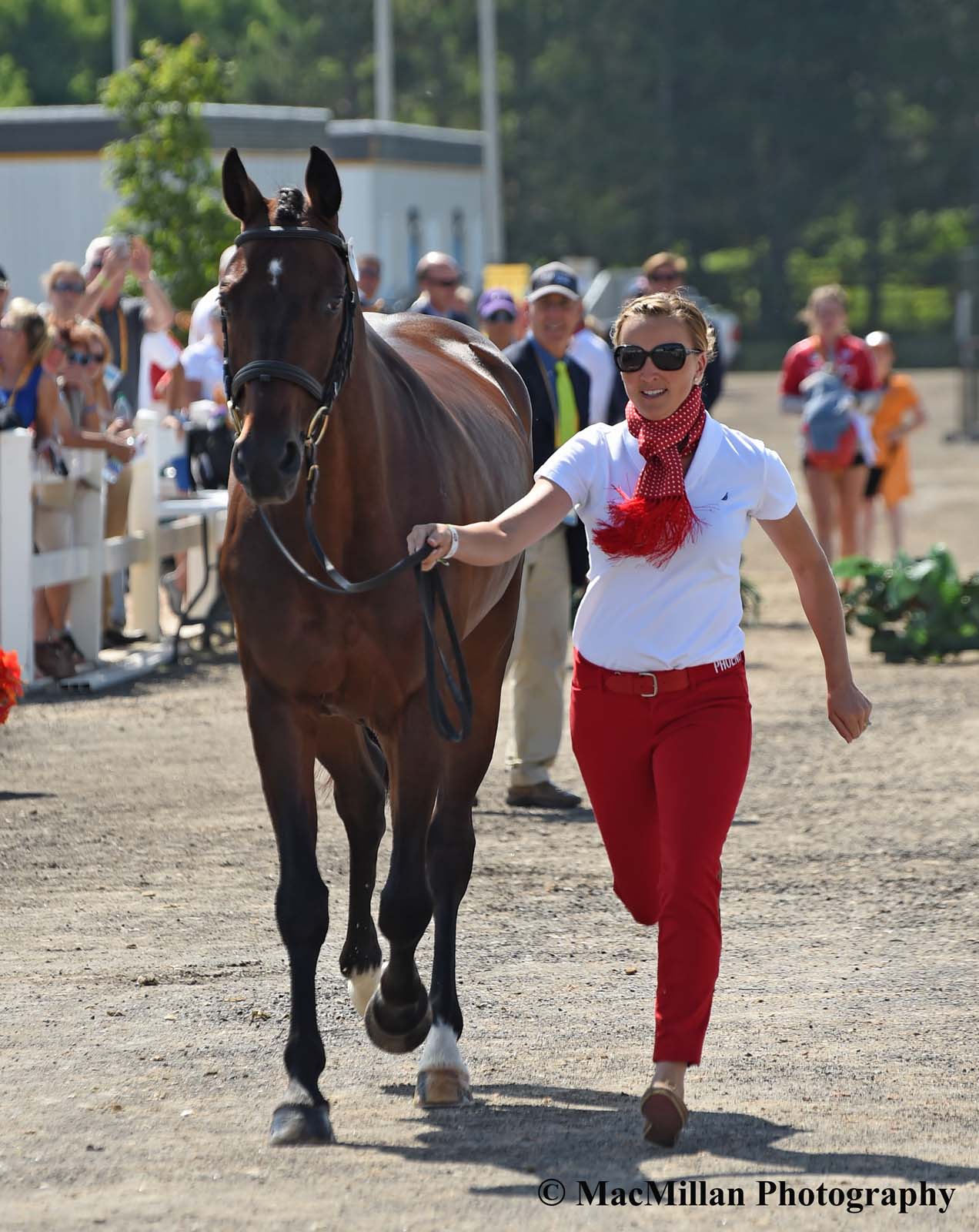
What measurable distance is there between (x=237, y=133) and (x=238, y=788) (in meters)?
16.7

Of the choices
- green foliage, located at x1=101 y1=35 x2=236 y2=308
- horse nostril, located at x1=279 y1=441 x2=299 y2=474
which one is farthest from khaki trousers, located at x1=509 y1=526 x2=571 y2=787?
green foliage, located at x1=101 y1=35 x2=236 y2=308

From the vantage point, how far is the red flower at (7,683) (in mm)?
8719

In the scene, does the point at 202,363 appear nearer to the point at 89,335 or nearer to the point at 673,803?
the point at 89,335

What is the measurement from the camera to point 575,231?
68.8 meters

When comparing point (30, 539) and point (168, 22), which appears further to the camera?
point (168, 22)

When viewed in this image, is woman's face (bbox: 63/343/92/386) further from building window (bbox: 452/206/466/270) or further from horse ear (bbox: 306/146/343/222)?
building window (bbox: 452/206/466/270)

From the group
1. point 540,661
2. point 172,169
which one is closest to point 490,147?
point 172,169

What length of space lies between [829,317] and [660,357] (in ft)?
33.7

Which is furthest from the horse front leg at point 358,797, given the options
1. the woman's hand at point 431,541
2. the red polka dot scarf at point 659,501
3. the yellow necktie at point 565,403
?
the yellow necktie at point 565,403

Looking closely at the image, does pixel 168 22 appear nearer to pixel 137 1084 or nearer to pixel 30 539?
pixel 30 539

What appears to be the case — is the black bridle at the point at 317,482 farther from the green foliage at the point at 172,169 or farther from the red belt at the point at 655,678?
the green foliage at the point at 172,169

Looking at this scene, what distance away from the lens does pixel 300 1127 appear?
4648 millimetres

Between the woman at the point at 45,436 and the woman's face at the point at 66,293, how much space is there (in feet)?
3.33

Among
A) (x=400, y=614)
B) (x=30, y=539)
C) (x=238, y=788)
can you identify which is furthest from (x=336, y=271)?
(x=30, y=539)
